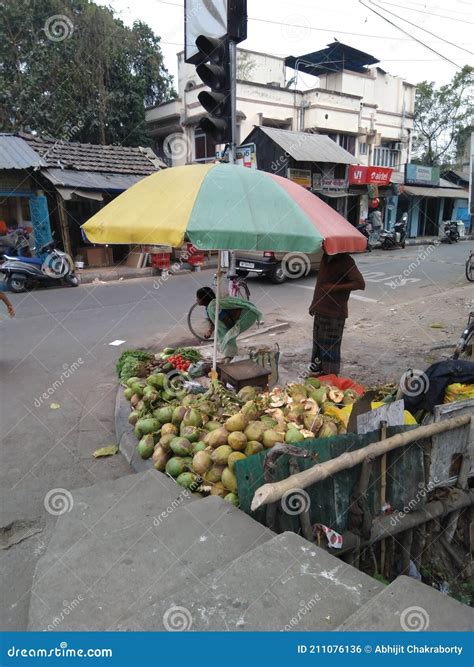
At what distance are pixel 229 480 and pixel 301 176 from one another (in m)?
20.5

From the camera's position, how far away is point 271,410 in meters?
3.81

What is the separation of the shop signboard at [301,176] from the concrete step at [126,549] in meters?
20.1

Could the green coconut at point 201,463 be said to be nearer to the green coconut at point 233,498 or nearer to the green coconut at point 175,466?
the green coconut at point 175,466

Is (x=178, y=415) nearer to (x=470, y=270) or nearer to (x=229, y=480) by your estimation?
(x=229, y=480)

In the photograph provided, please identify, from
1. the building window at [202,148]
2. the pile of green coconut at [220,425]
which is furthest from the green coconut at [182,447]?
the building window at [202,148]

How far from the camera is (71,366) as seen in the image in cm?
639

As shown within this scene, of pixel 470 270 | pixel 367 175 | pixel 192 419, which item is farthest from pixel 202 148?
pixel 192 419

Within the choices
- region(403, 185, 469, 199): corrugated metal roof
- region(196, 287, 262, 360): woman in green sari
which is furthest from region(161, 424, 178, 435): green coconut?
region(403, 185, 469, 199): corrugated metal roof

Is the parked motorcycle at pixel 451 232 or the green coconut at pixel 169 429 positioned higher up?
the parked motorcycle at pixel 451 232

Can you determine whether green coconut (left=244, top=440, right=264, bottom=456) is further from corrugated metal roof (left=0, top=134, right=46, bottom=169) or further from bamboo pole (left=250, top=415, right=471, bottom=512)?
corrugated metal roof (left=0, top=134, right=46, bottom=169)

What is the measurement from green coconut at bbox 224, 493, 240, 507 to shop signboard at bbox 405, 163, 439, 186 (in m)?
28.4

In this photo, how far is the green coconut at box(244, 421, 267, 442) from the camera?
3.36 m

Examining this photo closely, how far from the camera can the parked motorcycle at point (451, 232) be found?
89.7 feet
